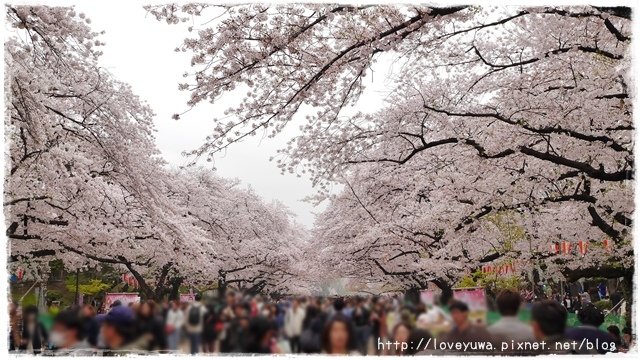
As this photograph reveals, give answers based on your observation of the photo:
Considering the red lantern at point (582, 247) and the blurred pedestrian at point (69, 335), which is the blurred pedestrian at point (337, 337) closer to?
the blurred pedestrian at point (69, 335)

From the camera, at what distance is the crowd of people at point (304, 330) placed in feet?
15.3

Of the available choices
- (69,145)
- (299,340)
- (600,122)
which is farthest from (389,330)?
(69,145)

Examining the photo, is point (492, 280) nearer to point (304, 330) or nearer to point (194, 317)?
point (304, 330)

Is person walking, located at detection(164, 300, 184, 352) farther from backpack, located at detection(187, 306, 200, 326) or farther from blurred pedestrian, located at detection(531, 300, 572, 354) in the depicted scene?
blurred pedestrian, located at detection(531, 300, 572, 354)

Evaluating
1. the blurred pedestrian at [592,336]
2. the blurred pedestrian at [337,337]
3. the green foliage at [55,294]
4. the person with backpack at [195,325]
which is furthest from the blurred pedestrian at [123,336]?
the green foliage at [55,294]

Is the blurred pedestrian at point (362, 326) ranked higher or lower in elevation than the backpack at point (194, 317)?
lower

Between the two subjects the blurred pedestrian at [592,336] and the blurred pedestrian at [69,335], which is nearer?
the blurred pedestrian at [69,335]

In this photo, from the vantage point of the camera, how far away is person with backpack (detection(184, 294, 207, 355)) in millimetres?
5121

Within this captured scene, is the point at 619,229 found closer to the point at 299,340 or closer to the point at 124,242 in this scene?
the point at 299,340

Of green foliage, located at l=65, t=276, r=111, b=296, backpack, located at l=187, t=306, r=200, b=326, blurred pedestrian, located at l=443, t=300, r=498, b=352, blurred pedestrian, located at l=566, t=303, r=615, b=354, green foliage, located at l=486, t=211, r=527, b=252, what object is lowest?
blurred pedestrian, located at l=566, t=303, r=615, b=354

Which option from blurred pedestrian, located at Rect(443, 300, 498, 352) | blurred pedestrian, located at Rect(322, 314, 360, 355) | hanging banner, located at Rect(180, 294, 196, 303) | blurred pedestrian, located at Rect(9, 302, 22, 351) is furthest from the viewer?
hanging banner, located at Rect(180, 294, 196, 303)

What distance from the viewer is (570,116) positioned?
7.61 meters

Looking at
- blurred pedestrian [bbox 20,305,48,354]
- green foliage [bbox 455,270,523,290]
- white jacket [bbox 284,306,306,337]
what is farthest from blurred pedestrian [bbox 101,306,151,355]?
green foliage [bbox 455,270,523,290]

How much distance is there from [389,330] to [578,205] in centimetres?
611
